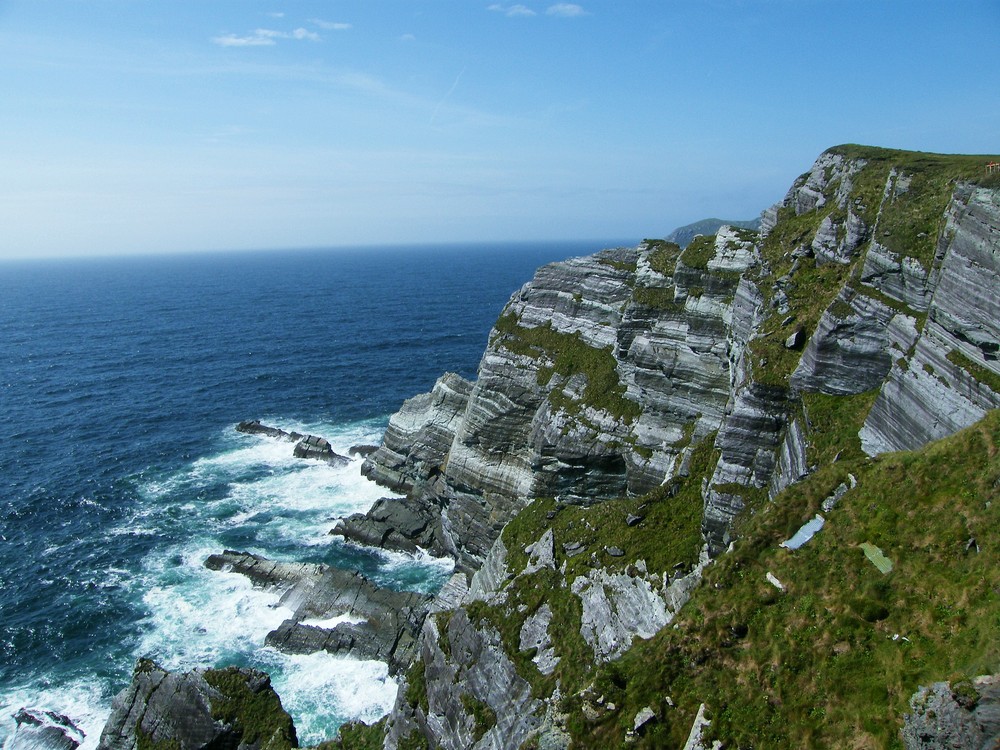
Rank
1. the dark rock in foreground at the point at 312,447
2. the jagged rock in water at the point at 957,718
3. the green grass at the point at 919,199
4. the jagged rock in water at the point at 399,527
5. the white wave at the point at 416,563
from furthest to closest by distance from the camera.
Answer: the dark rock in foreground at the point at 312,447, the jagged rock in water at the point at 399,527, the white wave at the point at 416,563, the green grass at the point at 919,199, the jagged rock in water at the point at 957,718

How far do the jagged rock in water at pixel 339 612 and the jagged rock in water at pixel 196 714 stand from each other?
803 cm

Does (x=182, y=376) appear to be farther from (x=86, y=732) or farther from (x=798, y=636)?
(x=798, y=636)

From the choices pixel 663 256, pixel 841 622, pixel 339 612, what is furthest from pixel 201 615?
pixel 663 256

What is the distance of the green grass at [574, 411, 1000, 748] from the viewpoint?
17609mm

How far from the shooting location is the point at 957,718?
14.8 metres

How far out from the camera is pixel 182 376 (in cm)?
10112

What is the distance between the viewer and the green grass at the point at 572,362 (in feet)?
159

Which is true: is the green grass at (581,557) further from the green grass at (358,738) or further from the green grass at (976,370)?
the green grass at (976,370)

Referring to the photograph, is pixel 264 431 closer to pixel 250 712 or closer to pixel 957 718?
pixel 250 712

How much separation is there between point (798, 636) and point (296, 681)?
33478mm

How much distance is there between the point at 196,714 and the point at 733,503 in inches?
1222

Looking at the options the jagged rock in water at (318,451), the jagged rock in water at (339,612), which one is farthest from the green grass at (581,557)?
the jagged rock in water at (318,451)

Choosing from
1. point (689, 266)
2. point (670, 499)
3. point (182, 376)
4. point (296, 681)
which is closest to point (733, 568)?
point (670, 499)

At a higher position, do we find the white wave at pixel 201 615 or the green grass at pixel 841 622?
the green grass at pixel 841 622
